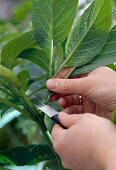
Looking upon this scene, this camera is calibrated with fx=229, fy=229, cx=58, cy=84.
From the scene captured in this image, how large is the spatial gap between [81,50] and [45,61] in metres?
0.07

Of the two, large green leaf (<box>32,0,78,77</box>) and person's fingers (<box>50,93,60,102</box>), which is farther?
person's fingers (<box>50,93,60,102</box>)

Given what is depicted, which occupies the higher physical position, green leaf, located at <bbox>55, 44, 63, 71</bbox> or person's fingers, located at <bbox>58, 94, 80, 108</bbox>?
green leaf, located at <bbox>55, 44, 63, 71</bbox>

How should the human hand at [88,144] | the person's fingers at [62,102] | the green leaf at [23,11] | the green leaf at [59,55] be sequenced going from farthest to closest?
the green leaf at [23,11] → the person's fingers at [62,102] → the green leaf at [59,55] → the human hand at [88,144]

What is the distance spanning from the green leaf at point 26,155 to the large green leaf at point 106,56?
0.20 metres

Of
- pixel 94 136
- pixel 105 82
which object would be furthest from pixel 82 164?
pixel 105 82

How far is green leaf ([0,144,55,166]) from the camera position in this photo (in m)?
0.50

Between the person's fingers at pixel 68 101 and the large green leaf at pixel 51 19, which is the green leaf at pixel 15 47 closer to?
the large green leaf at pixel 51 19

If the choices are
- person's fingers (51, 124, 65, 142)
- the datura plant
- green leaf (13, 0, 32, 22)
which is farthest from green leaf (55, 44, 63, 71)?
green leaf (13, 0, 32, 22)

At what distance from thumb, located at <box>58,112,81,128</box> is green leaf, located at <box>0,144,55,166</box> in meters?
0.14

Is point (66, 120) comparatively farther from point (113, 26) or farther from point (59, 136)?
point (113, 26)

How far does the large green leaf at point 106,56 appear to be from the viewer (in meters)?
0.42

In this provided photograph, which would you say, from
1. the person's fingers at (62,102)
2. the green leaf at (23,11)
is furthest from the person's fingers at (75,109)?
the green leaf at (23,11)

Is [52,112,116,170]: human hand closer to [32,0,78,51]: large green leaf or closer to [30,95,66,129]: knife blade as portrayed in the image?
[30,95,66,129]: knife blade

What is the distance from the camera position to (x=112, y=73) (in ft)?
1.43
